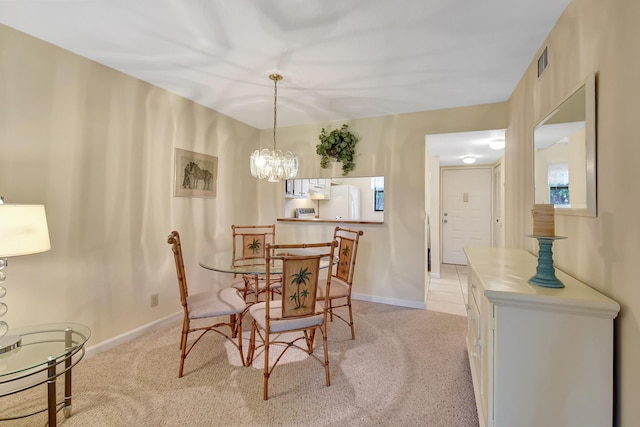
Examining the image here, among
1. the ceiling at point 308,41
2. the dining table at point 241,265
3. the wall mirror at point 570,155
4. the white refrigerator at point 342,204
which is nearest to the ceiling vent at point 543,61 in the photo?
the ceiling at point 308,41

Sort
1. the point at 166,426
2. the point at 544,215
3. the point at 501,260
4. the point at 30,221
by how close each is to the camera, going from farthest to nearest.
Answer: the point at 501,260 < the point at 166,426 < the point at 30,221 < the point at 544,215

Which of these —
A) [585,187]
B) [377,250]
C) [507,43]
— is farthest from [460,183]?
[585,187]

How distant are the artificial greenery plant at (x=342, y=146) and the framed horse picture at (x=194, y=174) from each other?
4.63 ft

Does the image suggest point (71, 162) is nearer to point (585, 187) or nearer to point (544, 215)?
point (544, 215)

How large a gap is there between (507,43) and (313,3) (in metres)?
1.41

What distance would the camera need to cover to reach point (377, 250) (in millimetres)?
3627

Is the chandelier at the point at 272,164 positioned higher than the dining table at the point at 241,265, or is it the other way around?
the chandelier at the point at 272,164

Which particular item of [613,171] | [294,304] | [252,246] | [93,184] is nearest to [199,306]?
[294,304]

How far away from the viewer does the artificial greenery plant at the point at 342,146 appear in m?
3.67

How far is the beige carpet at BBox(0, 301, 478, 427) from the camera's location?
5.35 feet

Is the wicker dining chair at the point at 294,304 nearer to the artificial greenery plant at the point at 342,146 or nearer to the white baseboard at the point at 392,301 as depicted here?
the white baseboard at the point at 392,301

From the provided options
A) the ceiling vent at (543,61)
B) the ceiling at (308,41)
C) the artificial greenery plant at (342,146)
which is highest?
the ceiling at (308,41)

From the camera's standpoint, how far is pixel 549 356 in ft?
3.79

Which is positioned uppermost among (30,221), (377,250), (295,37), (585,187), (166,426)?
(295,37)
